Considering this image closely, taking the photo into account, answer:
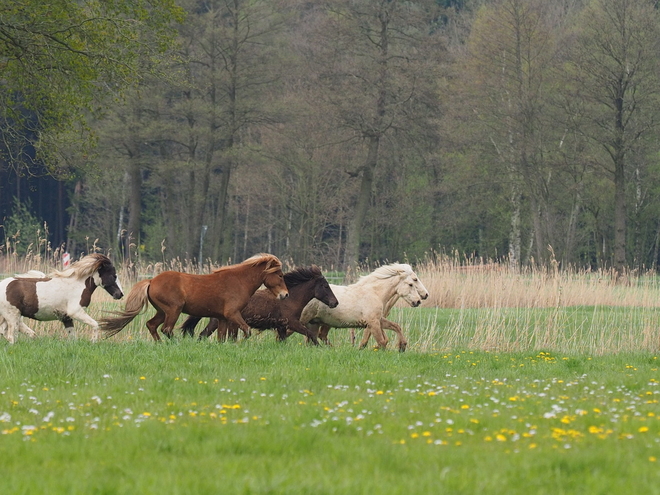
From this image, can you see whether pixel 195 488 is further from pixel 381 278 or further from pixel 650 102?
pixel 650 102

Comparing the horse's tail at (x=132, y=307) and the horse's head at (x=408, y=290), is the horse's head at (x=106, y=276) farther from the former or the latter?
the horse's head at (x=408, y=290)

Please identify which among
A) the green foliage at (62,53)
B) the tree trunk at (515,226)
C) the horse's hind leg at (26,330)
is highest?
the green foliage at (62,53)

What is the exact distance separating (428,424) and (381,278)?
756 centimetres

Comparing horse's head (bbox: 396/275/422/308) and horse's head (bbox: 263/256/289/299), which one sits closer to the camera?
horse's head (bbox: 263/256/289/299)

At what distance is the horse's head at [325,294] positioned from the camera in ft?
44.6

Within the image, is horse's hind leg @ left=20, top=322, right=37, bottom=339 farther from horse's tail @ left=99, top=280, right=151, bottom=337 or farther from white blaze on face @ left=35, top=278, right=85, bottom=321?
horse's tail @ left=99, top=280, right=151, bottom=337

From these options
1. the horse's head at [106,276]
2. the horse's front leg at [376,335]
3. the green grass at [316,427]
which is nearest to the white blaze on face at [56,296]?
the horse's head at [106,276]

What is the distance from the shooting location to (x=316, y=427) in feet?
22.2

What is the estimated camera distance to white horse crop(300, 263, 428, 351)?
1397cm

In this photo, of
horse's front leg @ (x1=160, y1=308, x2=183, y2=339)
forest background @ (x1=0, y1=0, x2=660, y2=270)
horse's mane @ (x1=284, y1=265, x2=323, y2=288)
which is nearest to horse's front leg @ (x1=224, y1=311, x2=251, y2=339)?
horse's front leg @ (x1=160, y1=308, x2=183, y2=339)

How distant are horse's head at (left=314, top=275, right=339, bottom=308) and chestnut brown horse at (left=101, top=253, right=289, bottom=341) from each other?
1.56 ft

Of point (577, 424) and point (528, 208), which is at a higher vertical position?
point (528, 208)

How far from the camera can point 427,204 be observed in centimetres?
5347

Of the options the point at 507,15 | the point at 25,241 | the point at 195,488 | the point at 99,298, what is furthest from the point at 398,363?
the point at 25,241
